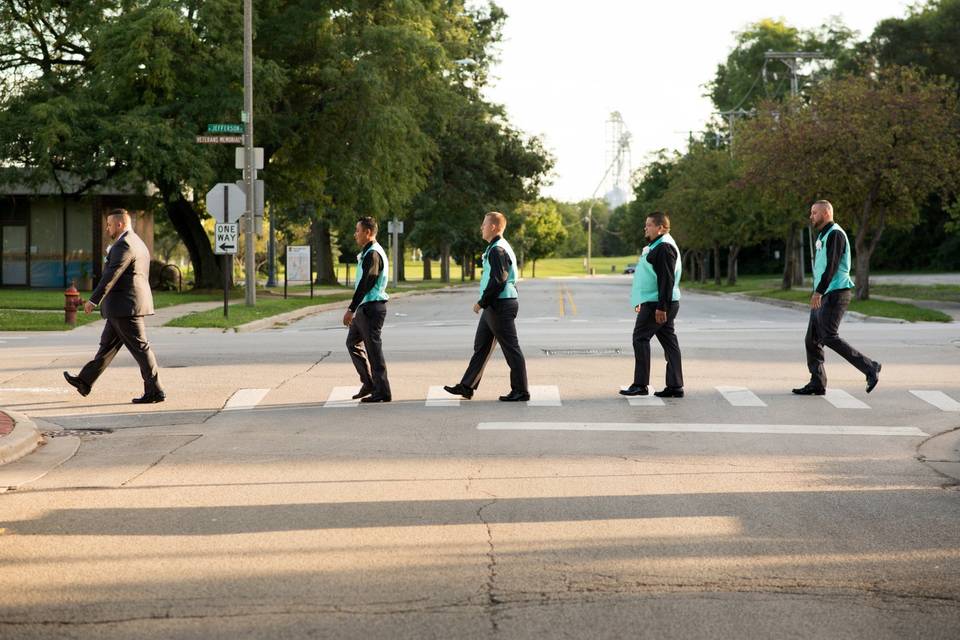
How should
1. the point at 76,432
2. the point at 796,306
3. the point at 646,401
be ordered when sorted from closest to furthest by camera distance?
the point at 76,432
the point at 646,401
the point at 796,306

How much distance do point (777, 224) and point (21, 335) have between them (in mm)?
40681

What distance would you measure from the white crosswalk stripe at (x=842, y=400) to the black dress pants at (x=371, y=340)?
14.2ft

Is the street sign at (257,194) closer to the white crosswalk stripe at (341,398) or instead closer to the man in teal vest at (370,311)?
the white crosswalk stripe at (341,398)

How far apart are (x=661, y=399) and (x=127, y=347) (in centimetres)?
519

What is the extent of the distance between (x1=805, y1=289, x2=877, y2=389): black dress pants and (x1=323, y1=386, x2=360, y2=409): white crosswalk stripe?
15.0 ft

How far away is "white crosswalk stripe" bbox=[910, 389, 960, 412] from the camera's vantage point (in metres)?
12.9

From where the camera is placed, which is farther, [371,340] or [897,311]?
[897,311]

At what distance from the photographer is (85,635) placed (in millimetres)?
5195

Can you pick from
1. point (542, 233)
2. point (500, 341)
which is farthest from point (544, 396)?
point (542, 233)

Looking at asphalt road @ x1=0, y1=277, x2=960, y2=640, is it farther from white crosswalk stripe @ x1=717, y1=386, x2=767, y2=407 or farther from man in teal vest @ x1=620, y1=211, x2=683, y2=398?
man in teal vest @ x1=620, y1=211, x2=683, y2=398

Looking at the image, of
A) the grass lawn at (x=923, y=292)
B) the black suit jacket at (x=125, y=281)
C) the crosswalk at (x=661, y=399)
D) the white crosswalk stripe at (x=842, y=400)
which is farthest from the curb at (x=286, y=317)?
the grass lawn at (x=923, y=292)

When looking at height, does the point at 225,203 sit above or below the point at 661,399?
above

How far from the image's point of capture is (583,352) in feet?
61.9

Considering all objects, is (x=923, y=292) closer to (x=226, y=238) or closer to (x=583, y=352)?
(x=226, y=238)
